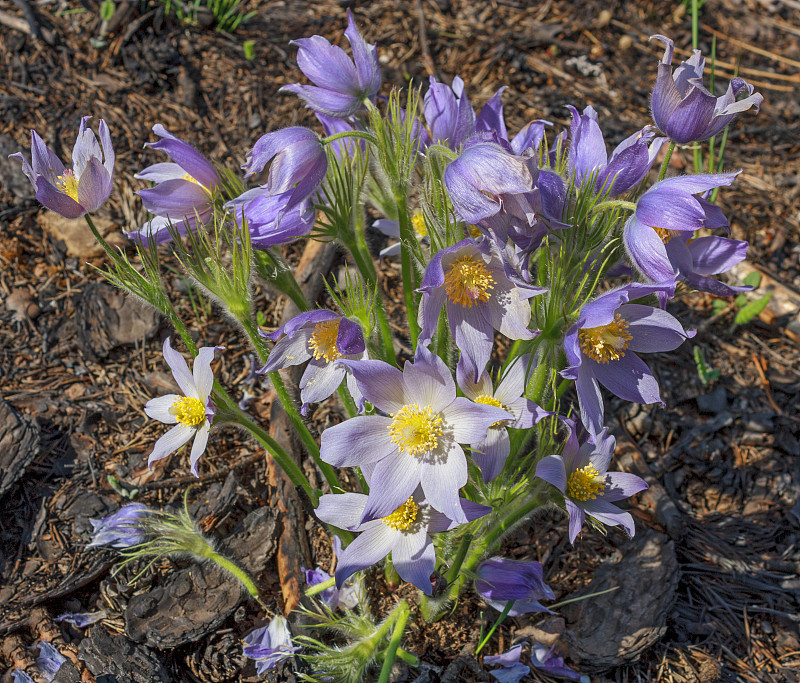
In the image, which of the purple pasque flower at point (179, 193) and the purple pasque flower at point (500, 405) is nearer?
the purple pasque flower at point (500, 405)

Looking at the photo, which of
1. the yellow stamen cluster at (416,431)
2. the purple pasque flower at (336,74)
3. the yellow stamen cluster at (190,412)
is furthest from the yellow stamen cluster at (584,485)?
the purple pasque flower at (336,74)

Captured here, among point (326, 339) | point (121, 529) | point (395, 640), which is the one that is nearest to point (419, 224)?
point (326, 339)

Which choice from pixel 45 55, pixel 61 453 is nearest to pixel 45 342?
pixel 61 453

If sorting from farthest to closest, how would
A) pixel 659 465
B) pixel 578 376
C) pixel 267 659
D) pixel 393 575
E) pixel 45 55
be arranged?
pixel 45 55, pixel 659 465, pixel 393 575, pixel 267 659, pixel 578 376

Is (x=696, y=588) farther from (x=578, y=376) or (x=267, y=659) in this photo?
(x=267, y=659)

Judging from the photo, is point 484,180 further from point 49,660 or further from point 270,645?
point 49,660

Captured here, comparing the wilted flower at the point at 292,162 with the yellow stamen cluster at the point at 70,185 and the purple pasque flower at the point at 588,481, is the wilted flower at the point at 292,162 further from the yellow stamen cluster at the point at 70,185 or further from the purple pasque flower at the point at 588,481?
the purple pasque flower at the point at 588,481

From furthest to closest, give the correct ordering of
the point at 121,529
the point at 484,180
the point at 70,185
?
the point at 121,529, the point at 70,185, the point at 484,180
